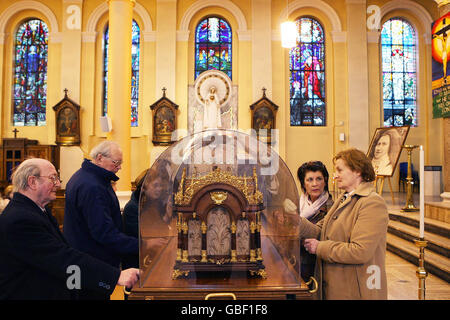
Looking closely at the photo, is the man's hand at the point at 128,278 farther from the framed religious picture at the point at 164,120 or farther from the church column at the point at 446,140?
the framed religious picture at the point at 164,120

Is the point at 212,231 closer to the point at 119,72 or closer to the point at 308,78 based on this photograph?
the point at 119,72

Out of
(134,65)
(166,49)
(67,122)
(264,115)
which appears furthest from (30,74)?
(264,115)

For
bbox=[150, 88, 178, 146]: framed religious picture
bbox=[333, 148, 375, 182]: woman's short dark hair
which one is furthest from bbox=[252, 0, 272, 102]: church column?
bbox=[333, 148, 375, 182]: woman's short dark hair

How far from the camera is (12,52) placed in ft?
43.8

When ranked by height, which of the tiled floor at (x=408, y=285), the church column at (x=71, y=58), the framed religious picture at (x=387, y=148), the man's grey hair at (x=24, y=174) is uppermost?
the church column at (x=71, y=58)

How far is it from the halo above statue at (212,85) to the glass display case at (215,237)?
9846 millimetres

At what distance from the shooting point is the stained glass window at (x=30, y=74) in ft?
43.7

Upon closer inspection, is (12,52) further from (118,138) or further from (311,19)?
(311,19)

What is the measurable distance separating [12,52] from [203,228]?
48.7ft

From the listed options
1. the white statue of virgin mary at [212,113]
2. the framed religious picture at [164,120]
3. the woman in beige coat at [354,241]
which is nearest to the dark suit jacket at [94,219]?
the woman in beige coat at [354,241]

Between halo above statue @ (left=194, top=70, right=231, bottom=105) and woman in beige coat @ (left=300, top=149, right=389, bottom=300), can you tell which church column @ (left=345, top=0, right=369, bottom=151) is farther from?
woman in beige coat @ (left=300, top=149, right=389, bottom=300)

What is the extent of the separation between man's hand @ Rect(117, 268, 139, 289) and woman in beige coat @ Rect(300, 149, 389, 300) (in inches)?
41.1

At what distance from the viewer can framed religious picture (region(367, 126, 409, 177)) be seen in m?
8.31

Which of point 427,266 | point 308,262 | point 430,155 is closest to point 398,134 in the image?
point 427,266
